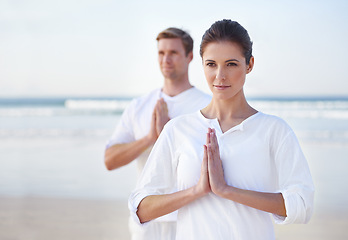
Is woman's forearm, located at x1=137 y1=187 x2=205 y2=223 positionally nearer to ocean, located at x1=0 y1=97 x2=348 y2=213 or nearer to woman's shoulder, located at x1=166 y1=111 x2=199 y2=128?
woman's shoulder, located at x1=166 y1=111 x2=199 y2=128

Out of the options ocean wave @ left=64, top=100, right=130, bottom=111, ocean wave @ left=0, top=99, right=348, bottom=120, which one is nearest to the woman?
ocean wave @ left=0, top=99, right=348, bottom=120

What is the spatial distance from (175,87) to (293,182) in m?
1.53

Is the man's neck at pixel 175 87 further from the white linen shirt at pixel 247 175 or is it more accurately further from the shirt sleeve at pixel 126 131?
the white linen shirt at pixel 247 175

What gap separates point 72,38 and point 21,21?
7.53ft

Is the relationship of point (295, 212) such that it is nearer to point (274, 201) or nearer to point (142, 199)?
point (274, 201)

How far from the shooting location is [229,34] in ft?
5.80

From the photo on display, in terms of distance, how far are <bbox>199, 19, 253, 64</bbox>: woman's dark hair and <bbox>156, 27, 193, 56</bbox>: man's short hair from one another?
1234 millimetres

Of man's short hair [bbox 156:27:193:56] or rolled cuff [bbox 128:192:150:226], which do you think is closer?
rolled cuff [bbox 128:192:150:226]

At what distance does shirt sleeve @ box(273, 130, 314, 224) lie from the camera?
164 cm

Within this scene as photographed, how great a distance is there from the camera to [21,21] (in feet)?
68.4

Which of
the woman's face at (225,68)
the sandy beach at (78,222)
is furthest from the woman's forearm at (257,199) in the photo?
the sandy beach at (78,222)

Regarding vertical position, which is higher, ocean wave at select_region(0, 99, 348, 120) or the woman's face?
the woman's face

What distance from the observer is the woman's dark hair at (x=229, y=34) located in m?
1.77

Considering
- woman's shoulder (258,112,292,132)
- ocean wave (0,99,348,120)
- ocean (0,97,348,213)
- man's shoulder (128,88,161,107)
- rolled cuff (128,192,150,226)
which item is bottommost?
ocean wave (0,99,348,120)
